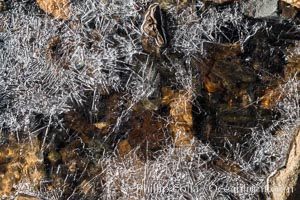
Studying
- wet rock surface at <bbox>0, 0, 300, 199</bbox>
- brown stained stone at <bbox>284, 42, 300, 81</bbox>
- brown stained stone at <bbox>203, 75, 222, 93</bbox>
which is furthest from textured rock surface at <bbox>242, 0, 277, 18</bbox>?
brown stained stone at <bbox>203, 75, 222, 93</bbox>

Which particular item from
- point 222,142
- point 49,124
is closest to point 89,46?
point 49,124

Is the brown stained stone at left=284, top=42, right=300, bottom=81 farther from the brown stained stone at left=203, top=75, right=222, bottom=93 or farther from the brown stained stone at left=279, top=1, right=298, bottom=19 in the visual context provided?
the brown stained stone at left=203, top=75, right=222, bottom=93

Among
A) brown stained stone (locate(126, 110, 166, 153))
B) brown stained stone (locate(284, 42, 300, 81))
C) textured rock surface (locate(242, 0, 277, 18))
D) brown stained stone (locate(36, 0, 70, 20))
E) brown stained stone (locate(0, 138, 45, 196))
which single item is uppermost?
textured rock surface (locate(242, 0, 277, 18))

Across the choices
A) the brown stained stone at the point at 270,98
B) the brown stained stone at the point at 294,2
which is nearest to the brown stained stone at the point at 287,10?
the brown stained stone at the point at 294,2

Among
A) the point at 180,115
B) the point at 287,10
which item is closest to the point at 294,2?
the point at 287,10

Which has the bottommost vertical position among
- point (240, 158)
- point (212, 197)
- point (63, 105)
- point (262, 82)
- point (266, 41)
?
point (212, 197)

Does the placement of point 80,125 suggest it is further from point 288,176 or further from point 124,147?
point 288,176

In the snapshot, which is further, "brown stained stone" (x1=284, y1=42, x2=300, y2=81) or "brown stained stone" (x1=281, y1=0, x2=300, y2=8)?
"brown stained stone" (x1=284, y1=42, x2=300, y2=81)

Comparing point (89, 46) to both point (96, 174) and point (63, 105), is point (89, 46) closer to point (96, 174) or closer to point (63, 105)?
point (63, 105)
